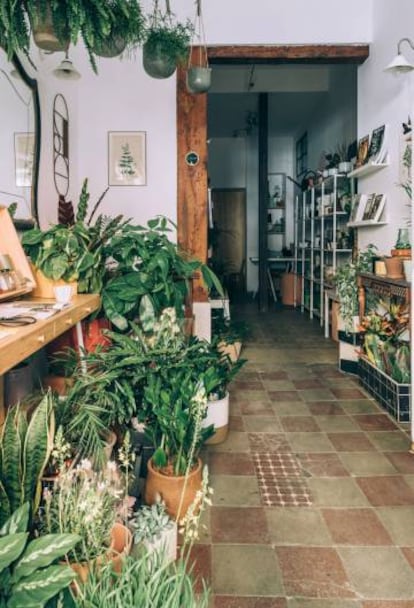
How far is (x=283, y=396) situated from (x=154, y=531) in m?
2.39

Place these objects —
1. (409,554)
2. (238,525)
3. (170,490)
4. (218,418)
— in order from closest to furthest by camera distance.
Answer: (409,554)
(170,490)
(238,525)
(218,418)

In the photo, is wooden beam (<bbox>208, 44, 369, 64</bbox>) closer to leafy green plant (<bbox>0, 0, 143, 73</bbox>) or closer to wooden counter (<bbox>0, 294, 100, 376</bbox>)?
wooden counter (<bbox>0, 294, 100, 376</bbox>)

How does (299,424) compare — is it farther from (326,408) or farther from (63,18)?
(63,18)

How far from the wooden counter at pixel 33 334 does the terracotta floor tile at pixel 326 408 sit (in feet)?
6.57

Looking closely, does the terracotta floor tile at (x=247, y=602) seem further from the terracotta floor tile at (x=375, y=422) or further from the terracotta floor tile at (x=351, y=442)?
the terracotta floor tile at (x=375, y=422)

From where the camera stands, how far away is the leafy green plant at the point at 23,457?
146cm

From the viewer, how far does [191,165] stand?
4.50 metres

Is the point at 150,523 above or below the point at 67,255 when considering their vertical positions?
below

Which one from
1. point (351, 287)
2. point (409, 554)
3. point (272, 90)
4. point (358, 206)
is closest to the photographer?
point (409, 554)

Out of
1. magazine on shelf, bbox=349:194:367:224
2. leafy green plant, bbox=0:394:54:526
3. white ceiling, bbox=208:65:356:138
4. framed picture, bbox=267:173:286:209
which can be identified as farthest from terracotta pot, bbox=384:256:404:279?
framed picture, bbox=267:173:286:209

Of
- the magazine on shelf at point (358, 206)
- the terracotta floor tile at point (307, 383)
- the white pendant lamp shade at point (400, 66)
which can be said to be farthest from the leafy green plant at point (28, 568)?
the magazine on shelf at point (358, 206)

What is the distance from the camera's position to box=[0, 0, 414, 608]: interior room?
58.8 inches

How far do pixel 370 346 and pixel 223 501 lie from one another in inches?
83.1

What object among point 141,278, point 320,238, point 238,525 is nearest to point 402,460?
point 238,525
